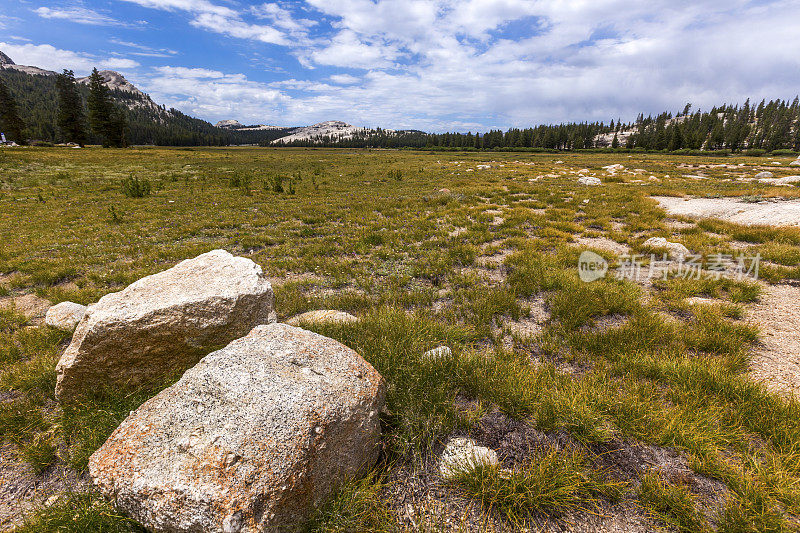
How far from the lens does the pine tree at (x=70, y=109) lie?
76000 millimetres

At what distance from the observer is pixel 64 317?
19.9 ft

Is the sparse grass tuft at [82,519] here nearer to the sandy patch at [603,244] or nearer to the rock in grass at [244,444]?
the rock in grass at [244,444]

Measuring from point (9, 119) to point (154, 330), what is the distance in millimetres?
124619

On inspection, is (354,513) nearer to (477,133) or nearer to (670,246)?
(670,246)

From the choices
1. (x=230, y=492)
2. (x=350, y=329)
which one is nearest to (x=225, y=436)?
(x=230, y=492)

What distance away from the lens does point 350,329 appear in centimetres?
534

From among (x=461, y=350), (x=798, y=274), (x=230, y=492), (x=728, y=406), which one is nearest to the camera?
(x=230, y=492)

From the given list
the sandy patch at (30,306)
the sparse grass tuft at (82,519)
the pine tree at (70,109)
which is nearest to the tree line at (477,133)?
the pine tree at (70,109)

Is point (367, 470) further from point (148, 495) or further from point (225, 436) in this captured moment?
point (148, 495)

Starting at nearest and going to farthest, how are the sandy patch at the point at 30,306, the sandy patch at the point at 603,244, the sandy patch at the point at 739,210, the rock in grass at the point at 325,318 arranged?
the rock in grass at the point at 325,318, the sandy patch at the point at 30,306, the sandy patch at the point at 603,244, the sandy patch at the point at 739,210

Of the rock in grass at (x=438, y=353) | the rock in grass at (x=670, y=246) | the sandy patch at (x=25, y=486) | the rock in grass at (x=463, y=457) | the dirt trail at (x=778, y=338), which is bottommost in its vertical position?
the sandy patch at (x=25, y=486)

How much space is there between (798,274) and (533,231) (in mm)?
7040

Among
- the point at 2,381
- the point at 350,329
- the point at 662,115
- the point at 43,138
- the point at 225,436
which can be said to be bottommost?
the point at 2,381

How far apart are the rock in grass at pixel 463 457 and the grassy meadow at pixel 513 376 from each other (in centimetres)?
10
